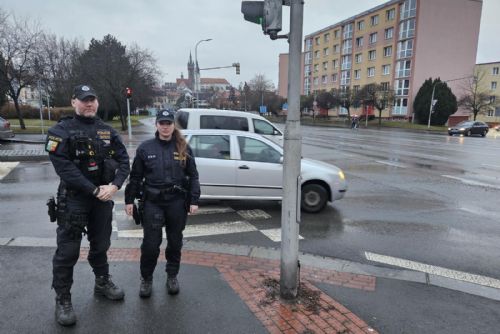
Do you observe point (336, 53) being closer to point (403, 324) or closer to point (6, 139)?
point (6, 139)

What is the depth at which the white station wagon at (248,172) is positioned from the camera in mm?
6805

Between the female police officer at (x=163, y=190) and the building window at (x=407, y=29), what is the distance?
5849 centimetres

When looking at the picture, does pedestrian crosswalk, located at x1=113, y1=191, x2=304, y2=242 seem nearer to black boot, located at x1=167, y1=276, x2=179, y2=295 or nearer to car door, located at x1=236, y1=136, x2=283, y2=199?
car door, located at x1=236, y1=136, x2=283, y2=199

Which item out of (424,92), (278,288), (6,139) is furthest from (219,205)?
(424,92)

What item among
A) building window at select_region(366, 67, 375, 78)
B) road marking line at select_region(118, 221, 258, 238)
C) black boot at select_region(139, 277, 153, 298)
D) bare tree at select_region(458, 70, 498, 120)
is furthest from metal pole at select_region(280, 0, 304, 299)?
building window at select_region(366, 67, 375, 78)

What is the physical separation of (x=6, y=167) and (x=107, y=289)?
10.3 m

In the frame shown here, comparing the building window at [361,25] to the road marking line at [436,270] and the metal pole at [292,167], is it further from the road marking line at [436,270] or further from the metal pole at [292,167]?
the metal pole at [292,167]

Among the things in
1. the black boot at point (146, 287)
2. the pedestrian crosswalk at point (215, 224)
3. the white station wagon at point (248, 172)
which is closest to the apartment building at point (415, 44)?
the white station wagon at point (248, 172)

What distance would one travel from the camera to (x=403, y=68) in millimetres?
55719

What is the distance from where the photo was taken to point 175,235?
11.5 ft

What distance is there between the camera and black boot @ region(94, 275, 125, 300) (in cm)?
342

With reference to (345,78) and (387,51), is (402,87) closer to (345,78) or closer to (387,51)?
(387,51)

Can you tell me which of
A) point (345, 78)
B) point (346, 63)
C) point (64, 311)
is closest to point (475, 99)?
point (345, 78)

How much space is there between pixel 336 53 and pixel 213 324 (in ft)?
251
